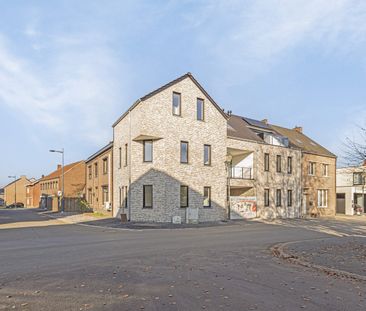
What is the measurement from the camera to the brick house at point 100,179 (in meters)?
33.9

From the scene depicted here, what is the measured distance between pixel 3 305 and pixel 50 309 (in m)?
0.91

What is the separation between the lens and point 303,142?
4197cm

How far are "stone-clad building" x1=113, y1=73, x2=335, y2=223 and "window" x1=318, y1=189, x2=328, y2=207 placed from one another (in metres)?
5.71

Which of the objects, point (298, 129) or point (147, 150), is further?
point (298, 129)

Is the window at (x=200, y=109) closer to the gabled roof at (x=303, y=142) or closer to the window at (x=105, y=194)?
the window at (x=105, y=194)

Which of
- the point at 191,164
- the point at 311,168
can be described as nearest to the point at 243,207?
the point at 191,164

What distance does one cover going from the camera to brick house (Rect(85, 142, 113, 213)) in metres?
33.9

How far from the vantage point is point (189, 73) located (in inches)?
1117

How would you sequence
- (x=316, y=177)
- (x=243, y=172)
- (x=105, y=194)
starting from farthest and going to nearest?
(x=316, y=177), (x=105, y=194), (x=243, y=172)

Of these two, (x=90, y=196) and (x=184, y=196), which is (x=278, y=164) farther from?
(x=90, y=196)

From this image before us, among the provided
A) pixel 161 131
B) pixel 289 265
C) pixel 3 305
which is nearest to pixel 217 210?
pixel 161 131

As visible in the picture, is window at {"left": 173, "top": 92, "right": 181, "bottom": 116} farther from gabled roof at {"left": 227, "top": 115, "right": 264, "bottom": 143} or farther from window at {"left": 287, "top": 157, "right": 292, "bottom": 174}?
window at {"left": 287, "top": 157, "right": 292, "bottom": 174}

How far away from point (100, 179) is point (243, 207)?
15.1 metres

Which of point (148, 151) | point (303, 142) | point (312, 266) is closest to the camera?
point (312, 266)
